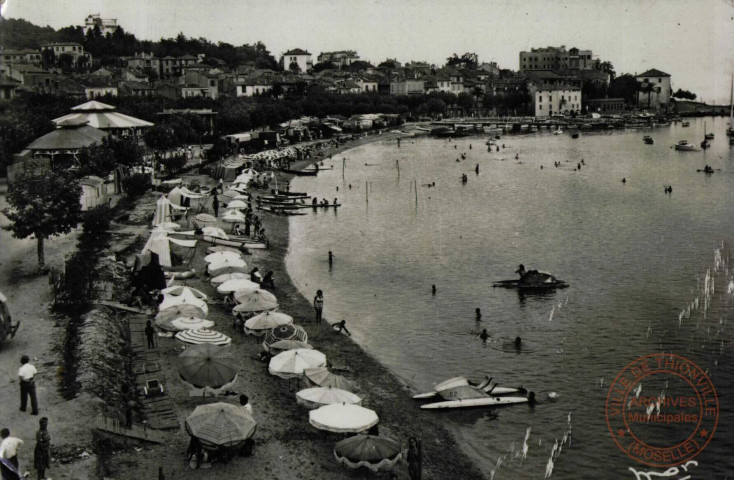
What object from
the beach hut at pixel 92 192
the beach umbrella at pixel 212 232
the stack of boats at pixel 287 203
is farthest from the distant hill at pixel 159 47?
the beach umbrella at pixel 212 232

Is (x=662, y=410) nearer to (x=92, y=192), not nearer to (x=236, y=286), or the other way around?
(x=236, y=286)

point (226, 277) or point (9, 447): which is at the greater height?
point (226, 277)

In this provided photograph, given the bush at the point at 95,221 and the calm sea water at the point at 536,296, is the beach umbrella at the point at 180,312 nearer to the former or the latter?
the calm sea water at the point at 536,296

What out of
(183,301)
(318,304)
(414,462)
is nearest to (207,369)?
(183,301)

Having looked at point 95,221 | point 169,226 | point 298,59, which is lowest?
point 169,226

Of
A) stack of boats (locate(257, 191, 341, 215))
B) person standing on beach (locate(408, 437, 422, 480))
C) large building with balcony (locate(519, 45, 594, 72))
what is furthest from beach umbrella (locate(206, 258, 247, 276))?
large building with balcony (locate(519, 45, 594, 72))

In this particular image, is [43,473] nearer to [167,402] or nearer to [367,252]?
[167,402]

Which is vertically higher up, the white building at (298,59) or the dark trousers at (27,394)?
the white building at (298,59)
